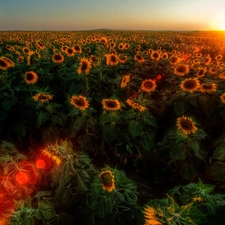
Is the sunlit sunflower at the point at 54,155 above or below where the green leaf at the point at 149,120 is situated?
above

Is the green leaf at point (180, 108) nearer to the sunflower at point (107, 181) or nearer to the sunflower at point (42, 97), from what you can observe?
the sunflower at point (42, 97)

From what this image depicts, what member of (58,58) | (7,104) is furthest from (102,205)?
(58,58)

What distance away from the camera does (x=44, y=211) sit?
84.3 inches

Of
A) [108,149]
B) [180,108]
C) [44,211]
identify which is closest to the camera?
[44,211]

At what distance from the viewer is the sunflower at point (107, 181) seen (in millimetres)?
1995

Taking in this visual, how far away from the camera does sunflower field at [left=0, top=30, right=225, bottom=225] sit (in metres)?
2.09

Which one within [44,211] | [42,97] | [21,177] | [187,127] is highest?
[42,97]

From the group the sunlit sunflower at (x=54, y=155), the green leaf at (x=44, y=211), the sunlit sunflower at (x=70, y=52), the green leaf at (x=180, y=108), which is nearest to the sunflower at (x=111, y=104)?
the green leaf at (x=180, y=108)

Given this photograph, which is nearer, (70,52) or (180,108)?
(180,108)

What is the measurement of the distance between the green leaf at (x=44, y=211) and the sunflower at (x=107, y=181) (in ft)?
1.71

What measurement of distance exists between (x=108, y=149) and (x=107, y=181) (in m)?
2.08

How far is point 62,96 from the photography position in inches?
176

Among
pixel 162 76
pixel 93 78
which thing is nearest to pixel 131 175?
pixel 93 78

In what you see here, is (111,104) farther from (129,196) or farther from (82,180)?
(129,196)
